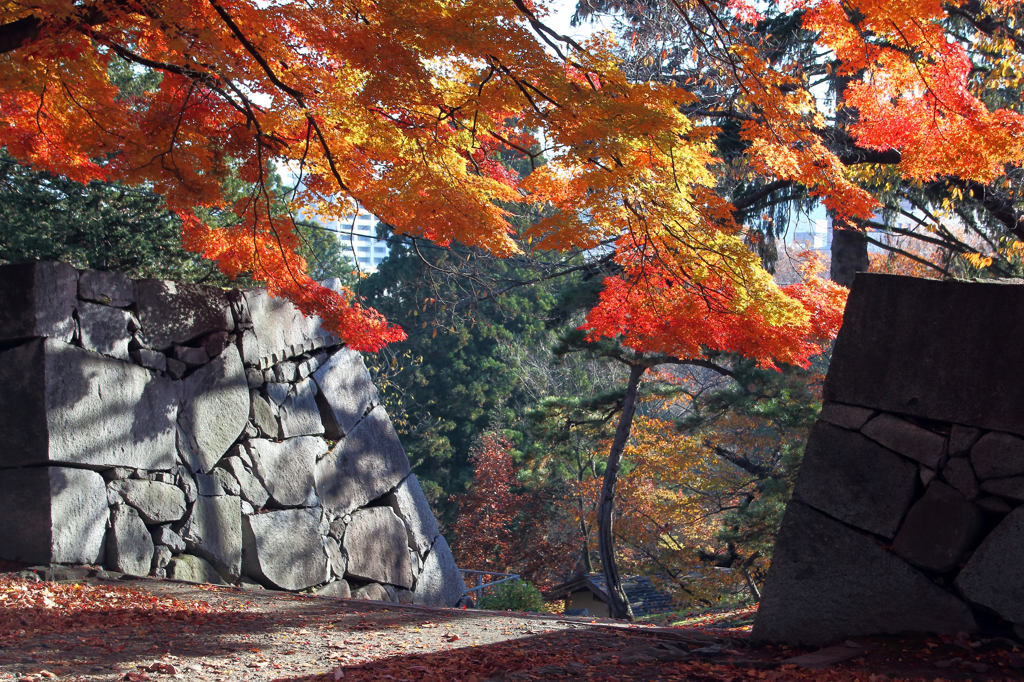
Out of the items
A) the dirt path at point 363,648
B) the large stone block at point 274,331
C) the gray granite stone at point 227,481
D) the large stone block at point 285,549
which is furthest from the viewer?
the large stone block at point 274,331

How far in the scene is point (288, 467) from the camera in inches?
298

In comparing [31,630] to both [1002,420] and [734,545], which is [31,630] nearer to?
[1002,420]

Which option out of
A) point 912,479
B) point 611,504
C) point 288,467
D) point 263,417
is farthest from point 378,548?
point 912,479

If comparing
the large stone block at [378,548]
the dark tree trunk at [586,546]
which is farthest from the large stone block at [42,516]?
the dark tree trunk at [586,546]

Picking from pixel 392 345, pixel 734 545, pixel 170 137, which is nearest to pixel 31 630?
pixel 170 137

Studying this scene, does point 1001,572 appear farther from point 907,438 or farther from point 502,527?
point 502,527

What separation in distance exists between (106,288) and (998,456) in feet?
20.8

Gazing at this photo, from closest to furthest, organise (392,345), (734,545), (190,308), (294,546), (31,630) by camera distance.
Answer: (31,630) → (190,308) → (294,546) → (734,545) → (392,345)

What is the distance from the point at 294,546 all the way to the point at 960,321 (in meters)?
6.16

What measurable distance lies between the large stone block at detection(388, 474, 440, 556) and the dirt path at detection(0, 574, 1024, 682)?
3568 mm

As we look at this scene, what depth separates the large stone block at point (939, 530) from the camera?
3.70 meters

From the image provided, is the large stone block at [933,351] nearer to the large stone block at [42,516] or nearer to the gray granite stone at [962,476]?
the gray granite stone at [962,476]

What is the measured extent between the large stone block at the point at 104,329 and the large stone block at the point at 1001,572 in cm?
612

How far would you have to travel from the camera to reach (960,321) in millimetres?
3826
